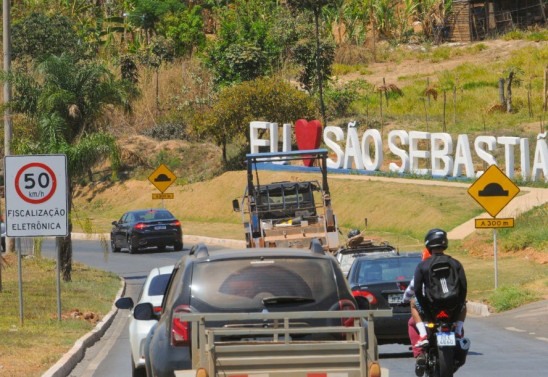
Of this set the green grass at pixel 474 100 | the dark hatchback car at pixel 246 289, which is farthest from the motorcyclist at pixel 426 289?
the green grass at pixel 474 100

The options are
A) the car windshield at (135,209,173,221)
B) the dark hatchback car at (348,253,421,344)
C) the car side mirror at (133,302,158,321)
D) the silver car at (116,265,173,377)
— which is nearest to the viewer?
the car side mirror at (133,302,158,321)

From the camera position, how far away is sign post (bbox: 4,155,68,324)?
2191 cm

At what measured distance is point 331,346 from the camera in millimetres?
9484

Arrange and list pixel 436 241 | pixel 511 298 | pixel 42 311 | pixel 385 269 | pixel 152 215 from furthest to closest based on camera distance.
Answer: pixel 152 215, pixel 511 298, pixel 42 311, pixel 385 269, pixel 436 241

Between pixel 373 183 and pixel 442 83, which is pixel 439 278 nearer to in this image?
pixel 373 183

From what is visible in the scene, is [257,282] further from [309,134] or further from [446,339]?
[309,134]

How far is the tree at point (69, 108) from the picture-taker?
107ft

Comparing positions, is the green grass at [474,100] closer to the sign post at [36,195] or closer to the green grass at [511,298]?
the green grass at [511,298]

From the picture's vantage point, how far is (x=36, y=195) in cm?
2219

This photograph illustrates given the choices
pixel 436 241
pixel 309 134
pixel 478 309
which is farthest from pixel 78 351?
pixel 309 134

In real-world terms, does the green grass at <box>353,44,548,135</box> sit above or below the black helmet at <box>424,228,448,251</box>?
above

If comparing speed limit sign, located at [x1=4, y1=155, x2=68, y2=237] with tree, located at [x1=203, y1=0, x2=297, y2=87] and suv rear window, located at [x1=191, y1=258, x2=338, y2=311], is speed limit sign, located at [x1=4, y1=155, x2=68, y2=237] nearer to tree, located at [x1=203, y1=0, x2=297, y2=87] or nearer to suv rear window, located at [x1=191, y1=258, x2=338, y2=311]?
suv rear window, located at [x1=191, y1=258, x2=338, y2=311]

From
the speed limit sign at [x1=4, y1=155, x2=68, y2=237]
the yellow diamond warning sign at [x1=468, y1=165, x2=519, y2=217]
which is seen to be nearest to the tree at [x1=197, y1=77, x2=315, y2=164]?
the yellow diamond warning sign at [x1=468, y1=165, x2=519, y2=217]

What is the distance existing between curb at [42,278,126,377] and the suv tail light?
5.29m
